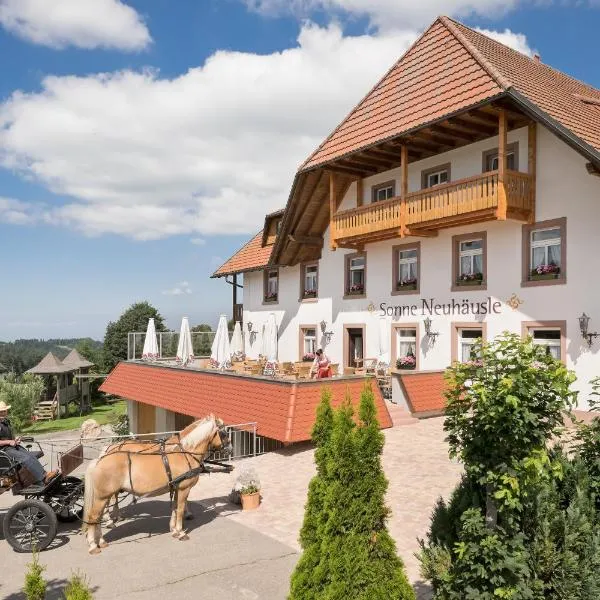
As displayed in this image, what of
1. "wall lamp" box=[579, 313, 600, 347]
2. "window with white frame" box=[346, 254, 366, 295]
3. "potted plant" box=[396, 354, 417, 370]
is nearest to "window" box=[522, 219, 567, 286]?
"wall lamp" box=[579, 313, 600, 347]

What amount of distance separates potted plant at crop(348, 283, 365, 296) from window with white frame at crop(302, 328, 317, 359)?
3003mm

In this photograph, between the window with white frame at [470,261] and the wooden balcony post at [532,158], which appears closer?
the wooden balcony post at [532,158]

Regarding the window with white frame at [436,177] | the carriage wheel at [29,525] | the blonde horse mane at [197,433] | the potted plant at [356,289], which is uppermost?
the window with white frame at [436,177]

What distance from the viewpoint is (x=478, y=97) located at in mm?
16172

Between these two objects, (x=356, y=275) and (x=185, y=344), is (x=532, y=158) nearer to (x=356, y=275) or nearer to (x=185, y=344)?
(x=356, y=275)

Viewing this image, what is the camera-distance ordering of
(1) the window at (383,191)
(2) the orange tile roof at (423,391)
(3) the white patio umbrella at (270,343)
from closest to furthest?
1. (2) the orange tile roof at (423,391)
2. (1) the window at (383,191)
3. (3) the white patio umbrella at (270,343)

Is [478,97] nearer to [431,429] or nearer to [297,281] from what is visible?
[431,429]

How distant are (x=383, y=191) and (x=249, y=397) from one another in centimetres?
1039

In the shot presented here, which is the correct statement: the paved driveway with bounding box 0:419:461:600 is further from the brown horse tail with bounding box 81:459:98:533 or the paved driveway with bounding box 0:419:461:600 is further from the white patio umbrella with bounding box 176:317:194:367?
the white patio umbrella with bounding box 176:317:194:367

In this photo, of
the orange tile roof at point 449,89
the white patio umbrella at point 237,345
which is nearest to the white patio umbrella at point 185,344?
the white patio umbrella at point 237,345

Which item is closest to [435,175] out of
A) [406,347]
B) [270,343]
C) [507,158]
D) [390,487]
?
[507,158]

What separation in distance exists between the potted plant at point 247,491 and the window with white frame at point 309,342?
14721 mm

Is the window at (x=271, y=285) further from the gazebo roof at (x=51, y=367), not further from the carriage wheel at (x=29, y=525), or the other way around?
the gazebo roof at (x=51, y=367)

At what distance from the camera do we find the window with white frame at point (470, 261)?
59.5ft
